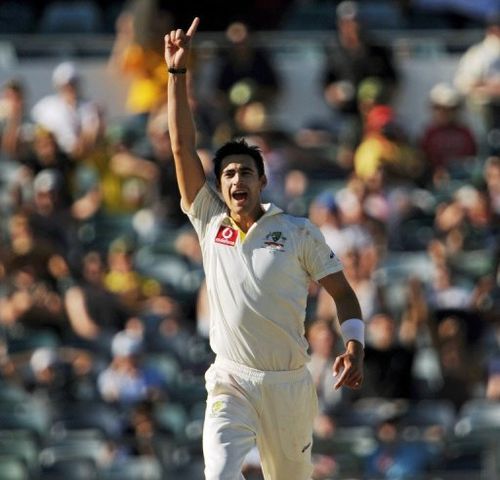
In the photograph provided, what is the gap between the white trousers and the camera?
812 centimetres

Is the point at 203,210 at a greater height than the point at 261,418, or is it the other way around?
the point at 203,210

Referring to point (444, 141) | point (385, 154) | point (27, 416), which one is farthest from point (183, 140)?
point (444, 141)

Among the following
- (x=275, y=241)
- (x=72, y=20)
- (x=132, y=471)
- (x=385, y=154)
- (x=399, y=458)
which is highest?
(x=72, y=20)

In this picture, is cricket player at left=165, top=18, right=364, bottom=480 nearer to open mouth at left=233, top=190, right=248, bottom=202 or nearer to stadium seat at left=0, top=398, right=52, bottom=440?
open mouth at left=233, top=190, right=248, bottom=202

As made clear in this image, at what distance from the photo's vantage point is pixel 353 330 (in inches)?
321

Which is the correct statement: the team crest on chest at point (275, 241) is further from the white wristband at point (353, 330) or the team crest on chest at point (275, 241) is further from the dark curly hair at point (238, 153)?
the white wristband at point (353, 330)

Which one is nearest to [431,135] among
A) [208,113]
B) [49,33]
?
[208,113]

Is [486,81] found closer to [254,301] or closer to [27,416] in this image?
[27,416]

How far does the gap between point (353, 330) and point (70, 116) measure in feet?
26.2

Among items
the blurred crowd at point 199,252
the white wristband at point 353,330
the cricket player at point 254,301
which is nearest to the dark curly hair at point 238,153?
the cricket player at point 254,301

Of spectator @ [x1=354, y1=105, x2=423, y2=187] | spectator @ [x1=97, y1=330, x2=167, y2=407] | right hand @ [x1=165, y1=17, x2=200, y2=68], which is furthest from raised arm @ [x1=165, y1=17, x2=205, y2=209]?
spectator @ [x1=354, y1=105, x2=423, y2=187]

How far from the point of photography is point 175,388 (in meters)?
13.1

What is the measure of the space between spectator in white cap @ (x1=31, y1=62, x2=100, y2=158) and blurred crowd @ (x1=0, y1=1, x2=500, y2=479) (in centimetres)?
2

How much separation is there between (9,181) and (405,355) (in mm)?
4363
